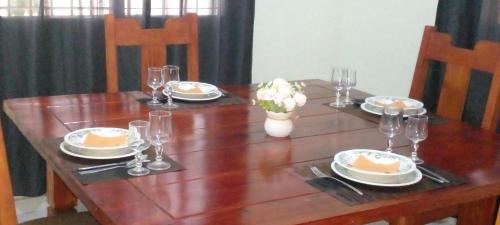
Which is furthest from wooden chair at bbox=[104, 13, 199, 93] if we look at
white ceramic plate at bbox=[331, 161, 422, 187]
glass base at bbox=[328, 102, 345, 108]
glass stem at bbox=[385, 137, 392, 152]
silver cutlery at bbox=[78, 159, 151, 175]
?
white ceramic plate at bbox=[331, 161, 422, 187]

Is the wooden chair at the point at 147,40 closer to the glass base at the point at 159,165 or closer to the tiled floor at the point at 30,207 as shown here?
the tiled floor at the point at 30,207

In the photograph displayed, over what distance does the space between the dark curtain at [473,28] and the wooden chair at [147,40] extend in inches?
50.2

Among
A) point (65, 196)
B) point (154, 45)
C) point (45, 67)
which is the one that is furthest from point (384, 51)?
point (65, 196)

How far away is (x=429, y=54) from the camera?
2.65 meters

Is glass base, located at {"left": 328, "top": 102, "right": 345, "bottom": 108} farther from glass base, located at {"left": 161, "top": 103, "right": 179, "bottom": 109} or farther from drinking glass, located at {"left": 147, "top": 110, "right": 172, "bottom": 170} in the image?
drinking glass, located at {"left": 147, "top": 110, "right": 172, "bottom": 170}

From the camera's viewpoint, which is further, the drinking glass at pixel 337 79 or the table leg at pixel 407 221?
the drinking glass at pixel 337 79

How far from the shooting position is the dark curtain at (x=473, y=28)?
295cm

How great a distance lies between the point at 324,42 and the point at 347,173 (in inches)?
94.0

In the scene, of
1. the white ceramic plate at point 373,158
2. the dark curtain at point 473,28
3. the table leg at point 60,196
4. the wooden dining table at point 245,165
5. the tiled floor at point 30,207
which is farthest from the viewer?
the tiled floor at point 30,207

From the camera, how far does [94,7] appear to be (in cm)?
296

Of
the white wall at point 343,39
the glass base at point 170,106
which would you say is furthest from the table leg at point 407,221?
the white wall at point 343,39

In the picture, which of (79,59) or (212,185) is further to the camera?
(79,59)

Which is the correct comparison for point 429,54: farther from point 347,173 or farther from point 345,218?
point 345,218

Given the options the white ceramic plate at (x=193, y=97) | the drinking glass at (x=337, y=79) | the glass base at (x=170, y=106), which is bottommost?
the glass base at (x=170, y=106)
